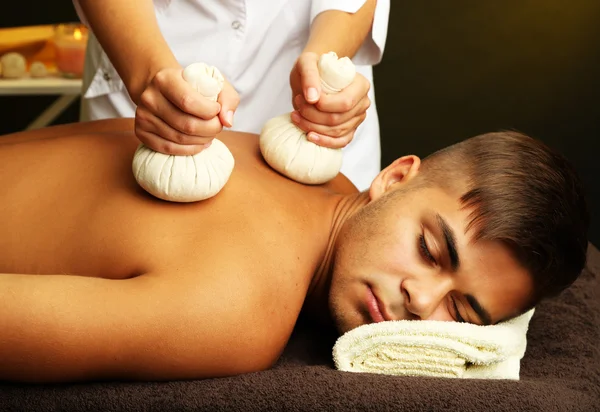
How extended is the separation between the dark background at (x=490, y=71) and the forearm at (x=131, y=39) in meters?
2.21

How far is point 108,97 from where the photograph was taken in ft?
6.40

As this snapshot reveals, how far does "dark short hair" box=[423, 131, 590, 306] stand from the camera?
138cm

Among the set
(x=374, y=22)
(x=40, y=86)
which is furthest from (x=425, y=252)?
(x=40, y=86)

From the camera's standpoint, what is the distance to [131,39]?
1.44 meters

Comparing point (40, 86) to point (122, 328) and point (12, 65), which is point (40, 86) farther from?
point (122, 328)

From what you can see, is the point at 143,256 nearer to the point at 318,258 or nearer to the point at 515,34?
the point at 318,258

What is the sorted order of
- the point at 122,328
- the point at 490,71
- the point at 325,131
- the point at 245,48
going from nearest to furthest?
1. the point at 122,328
2. the point at 325,131
3. the point at 245,48
4. the point at 490,71

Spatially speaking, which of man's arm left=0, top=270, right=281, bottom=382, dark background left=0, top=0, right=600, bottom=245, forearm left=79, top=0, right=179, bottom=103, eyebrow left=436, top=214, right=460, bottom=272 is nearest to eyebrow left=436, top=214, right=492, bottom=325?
eyebrow left=436, top=214, right=460, bottom=272

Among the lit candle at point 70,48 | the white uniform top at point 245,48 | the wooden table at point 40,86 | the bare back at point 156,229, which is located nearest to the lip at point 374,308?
the bare back at point 156,229

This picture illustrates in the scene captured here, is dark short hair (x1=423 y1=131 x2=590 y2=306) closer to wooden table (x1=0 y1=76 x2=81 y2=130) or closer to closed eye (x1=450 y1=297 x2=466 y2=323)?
closed eye (x1=450 y1=297 x2=466 y2=323)

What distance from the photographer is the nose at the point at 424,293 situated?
133 centimetres

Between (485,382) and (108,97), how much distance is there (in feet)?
4.10

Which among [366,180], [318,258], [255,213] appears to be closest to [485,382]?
[318,258]

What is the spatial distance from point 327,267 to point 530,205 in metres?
0.42
